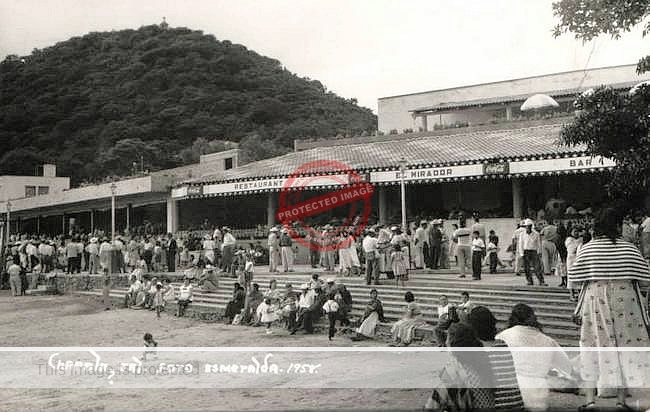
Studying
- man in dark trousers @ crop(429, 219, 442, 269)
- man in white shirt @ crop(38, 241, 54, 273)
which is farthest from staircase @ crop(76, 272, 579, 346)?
man in white shirt @ crop(38, 241, 54, 273)

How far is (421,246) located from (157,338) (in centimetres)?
712

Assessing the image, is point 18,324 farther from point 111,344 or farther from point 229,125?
point 229,125

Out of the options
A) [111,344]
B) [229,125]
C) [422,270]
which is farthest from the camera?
[229,125]

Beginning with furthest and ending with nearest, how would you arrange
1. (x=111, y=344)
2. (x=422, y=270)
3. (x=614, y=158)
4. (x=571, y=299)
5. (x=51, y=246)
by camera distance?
(x=51, y=246)
(x=422, y=270)
(x=111, y=344)
(x=571, y=299)
(x=614, y=158)

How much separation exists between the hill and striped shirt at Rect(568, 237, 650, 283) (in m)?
9.14

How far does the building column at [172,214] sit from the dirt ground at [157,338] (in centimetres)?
577

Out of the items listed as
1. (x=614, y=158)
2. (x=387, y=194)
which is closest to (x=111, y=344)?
(x=614, y=158)

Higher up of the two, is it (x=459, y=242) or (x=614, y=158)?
(x=614, y=158)

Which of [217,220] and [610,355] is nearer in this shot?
[610,355]

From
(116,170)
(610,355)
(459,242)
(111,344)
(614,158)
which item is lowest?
(111,344)

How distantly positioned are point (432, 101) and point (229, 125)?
12.7 metres

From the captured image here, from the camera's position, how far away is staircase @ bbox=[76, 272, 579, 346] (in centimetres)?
1058

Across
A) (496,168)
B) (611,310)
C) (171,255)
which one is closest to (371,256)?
(496,168)

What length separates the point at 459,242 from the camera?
1453cm
